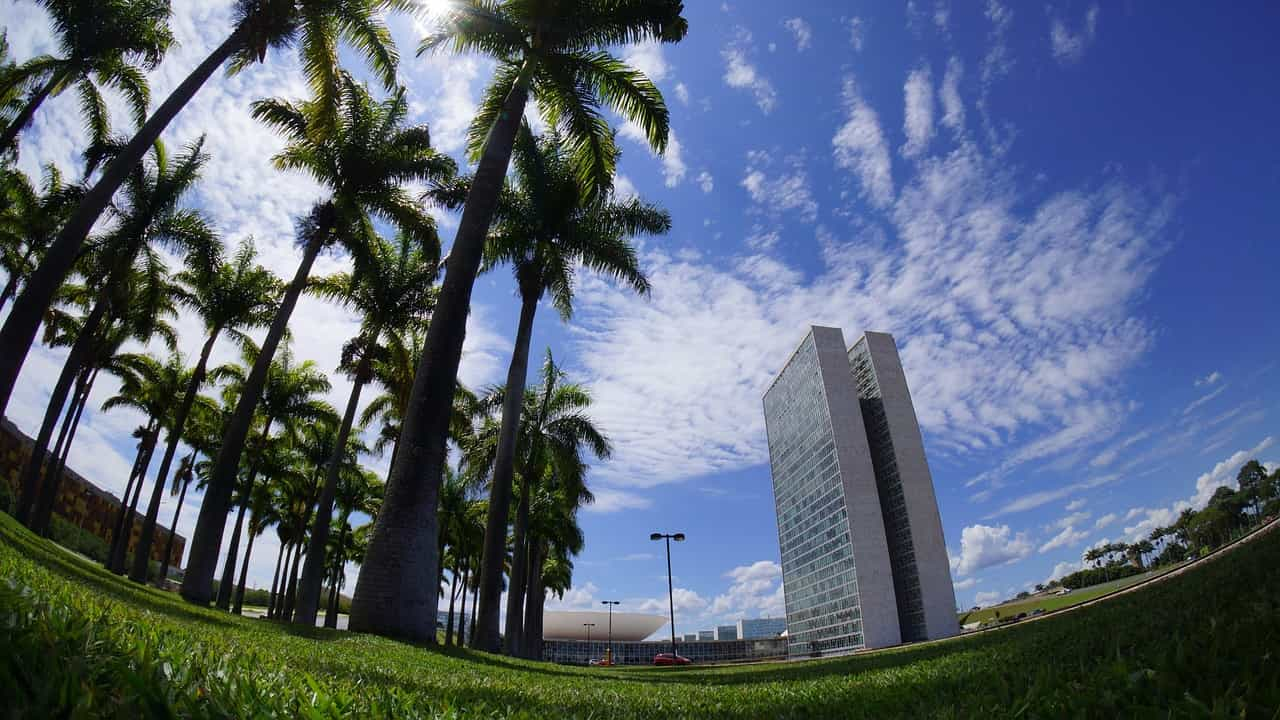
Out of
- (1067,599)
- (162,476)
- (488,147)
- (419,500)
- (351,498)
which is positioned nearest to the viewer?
(419,500)

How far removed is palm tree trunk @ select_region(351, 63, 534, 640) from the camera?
9.92 meters

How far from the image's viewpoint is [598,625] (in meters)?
99.8

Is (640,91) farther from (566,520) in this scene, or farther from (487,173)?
(566,520)

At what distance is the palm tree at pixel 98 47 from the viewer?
47.0ft

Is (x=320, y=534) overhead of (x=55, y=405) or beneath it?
beneath

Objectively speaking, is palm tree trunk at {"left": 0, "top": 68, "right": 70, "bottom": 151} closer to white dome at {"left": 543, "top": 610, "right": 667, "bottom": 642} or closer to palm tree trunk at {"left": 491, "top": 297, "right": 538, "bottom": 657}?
palm tree trunk at {"left": 491, "top": 297, "right": 538, "bottom": 657}

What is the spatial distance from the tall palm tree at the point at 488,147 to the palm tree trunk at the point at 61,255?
18.8ft

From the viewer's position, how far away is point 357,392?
2109 cm

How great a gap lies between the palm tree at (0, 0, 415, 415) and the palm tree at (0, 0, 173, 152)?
115 inches

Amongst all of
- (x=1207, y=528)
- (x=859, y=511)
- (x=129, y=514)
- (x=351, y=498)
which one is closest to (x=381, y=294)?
(x=129, y=514)

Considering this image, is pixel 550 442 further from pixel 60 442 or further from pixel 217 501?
pixel 60 442

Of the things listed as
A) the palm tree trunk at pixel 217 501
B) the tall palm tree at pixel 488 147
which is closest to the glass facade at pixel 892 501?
the tall palm tree at pixel 488 147

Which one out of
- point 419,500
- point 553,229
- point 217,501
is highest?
point 553,229

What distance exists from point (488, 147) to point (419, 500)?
24.6 feet
